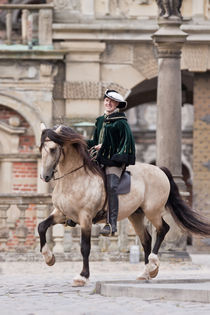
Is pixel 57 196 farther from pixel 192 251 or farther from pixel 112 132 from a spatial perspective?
pixel 192 251

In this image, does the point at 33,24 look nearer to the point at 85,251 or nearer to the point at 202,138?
the point at 202,138

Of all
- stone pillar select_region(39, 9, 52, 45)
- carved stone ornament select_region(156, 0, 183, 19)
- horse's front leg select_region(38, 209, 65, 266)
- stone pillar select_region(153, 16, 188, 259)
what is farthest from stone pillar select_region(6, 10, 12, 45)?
horse's front leg select_region(38, 209, 65, 266)

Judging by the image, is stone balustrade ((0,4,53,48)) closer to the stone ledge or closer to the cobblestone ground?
the cobblestone ground

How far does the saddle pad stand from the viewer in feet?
43.2

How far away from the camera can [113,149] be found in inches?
516

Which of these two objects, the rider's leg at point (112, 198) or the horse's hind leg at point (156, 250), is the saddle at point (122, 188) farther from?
the horse's hind leg at point (156, 250)

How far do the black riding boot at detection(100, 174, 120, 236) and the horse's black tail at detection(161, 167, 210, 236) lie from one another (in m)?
1.14

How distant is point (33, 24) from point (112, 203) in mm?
12837

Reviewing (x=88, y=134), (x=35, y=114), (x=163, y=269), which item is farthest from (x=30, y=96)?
(x=163, y=269)

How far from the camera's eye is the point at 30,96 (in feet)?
82.2

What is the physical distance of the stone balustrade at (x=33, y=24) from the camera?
2517 cm

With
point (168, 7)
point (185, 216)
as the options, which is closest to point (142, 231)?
point (185, 216)

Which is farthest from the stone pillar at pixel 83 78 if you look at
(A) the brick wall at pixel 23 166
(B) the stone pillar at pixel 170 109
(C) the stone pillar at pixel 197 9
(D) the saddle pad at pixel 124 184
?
(D) the saddle pad at pixel 124 184

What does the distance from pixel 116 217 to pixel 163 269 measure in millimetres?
4251
